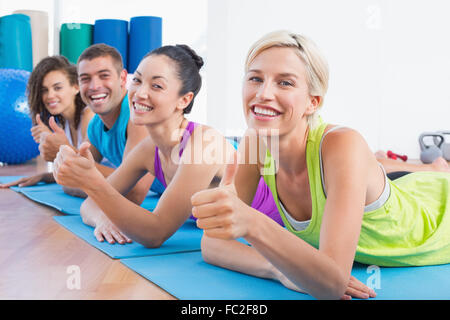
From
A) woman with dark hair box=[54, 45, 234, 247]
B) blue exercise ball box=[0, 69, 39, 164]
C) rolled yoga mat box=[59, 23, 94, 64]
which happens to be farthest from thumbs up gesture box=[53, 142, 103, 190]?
rolled yoga mat box=[59, 23, 94, 64]

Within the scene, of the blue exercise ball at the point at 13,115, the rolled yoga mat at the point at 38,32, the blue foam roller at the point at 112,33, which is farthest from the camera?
the rolled yoga mat at the point at 38,32

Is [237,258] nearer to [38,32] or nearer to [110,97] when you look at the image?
[110,97]

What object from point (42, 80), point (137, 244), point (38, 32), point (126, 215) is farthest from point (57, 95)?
point (38, 32)

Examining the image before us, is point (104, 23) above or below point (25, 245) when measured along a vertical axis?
above

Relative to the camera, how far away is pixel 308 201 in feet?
4.65

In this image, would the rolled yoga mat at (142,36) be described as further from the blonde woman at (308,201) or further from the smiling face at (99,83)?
the blonde woman at (308,201)

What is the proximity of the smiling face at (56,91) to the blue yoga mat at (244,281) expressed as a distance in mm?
1605

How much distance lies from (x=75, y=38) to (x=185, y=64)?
4.13m

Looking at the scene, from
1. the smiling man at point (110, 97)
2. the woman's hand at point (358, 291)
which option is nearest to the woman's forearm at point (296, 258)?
the woman's hand at point (358, 291)

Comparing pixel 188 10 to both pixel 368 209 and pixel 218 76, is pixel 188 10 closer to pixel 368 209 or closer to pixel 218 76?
pixel 218 76

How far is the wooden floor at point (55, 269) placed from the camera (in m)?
1.36

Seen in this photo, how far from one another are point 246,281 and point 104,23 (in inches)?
188

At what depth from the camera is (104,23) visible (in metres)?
5.59

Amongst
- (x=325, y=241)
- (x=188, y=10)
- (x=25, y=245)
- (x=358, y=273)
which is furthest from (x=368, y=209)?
(x=188, y=10)
